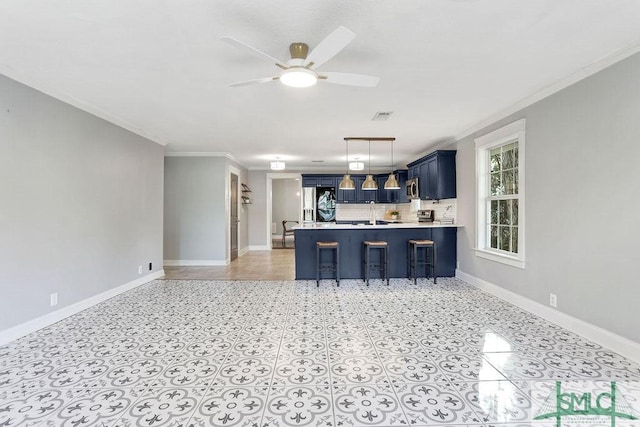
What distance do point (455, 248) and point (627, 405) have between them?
3.78 m

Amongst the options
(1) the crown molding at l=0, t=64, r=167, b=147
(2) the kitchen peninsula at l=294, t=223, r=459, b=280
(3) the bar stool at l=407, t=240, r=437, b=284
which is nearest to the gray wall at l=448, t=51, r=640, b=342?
(3) the bar stool at l=407, t=240, r=437, b=284

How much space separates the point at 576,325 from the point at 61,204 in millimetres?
5532

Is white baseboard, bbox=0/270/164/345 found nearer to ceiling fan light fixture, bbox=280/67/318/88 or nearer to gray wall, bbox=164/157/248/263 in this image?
gray wall, bbox=164/157/248/263

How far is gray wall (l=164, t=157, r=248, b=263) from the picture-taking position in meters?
6.87

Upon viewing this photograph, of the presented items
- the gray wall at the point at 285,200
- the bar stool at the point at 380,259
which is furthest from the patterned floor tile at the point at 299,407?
the gray wall at the point at 285,200

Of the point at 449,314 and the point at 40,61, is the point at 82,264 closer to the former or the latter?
the point at 40,61

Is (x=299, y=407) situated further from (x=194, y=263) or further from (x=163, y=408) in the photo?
(x=194, y=263)

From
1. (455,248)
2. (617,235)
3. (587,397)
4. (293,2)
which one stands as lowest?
(587,397)

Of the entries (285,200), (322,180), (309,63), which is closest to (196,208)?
(322,180)

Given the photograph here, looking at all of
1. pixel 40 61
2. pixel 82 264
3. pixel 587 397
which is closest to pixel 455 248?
pixel 587 397

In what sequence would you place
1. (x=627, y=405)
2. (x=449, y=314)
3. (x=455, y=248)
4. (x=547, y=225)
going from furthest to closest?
(x=455, y=248), (x=449, y=314), (x=547, y=225), (x=627, y=405)

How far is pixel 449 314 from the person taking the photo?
3.62m

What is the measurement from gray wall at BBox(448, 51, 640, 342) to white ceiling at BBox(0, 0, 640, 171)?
0.94 ft

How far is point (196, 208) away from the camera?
689cm
